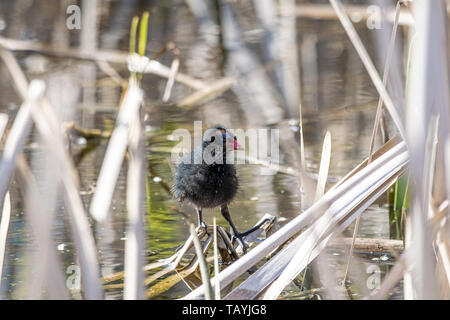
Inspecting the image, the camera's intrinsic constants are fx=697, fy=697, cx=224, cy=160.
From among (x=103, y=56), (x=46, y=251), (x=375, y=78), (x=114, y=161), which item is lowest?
(x=46, y=251)

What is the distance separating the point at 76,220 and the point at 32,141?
242cm

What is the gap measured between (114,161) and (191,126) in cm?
253

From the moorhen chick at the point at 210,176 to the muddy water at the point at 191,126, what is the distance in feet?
0.44

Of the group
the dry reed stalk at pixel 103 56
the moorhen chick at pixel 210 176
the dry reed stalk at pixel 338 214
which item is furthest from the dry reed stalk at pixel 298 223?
the dry reed stalk at pixel 103 56

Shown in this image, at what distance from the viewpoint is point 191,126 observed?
367 centimetres

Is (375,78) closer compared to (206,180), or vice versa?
(375,78)

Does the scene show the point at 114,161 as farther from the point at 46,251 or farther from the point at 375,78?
the point at 375,78

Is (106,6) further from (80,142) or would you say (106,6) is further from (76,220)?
(76,220)

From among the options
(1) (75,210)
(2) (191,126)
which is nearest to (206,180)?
(1) (75,210)

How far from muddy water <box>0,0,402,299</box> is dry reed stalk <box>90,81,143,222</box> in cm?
58

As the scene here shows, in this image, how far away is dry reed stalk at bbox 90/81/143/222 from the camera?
3.51ft

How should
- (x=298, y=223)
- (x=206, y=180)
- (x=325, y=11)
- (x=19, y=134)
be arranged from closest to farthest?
(x=19, y=134) < (x=298, y=223) < (x=206, y=180) < (x=325, y=11)

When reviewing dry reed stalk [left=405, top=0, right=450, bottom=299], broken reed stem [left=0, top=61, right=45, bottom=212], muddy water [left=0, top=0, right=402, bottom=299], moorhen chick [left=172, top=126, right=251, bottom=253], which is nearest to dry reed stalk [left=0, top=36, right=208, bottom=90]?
muddy water [left=0, top=0, right=402, bottom=299]

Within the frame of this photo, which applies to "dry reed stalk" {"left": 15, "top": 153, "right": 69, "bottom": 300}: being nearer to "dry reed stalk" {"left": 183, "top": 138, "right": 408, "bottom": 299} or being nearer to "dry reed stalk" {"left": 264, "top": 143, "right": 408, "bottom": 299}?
"dry reed stalk" {"left": 183, "top": 138, "right": 408, "bottom": 299}
